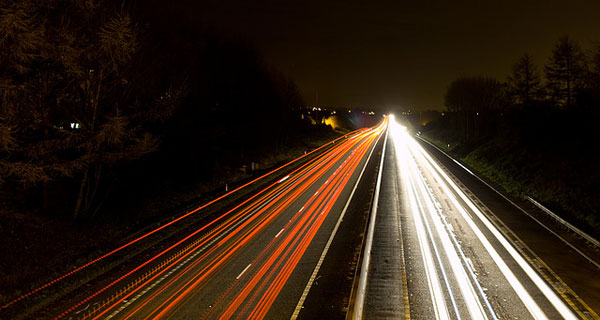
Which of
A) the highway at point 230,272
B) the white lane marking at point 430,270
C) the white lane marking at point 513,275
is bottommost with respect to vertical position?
the white lane marking at point 513,275

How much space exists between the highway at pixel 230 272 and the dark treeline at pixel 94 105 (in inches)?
190

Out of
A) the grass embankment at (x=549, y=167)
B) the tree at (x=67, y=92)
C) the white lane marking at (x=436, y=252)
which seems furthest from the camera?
the grass embankment at (x=549, y=167)

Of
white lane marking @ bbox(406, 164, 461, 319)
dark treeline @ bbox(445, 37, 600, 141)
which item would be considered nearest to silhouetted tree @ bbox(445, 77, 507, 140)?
dark treeline @ bbox(445, 37, 600, 141)

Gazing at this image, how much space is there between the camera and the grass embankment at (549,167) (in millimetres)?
17156

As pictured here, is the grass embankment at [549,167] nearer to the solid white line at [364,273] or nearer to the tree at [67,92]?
the solid white line at [364,273]

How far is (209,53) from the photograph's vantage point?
33.7 metres

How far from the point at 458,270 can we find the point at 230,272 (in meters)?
6.70

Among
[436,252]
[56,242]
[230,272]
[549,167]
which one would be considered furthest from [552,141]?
[56,242]

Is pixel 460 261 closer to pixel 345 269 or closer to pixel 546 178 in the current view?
pixel 345 269

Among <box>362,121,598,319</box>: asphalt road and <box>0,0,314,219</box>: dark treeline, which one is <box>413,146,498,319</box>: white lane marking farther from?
<box>0,0,314,219</box>: dark treeline

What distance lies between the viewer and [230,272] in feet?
34.9

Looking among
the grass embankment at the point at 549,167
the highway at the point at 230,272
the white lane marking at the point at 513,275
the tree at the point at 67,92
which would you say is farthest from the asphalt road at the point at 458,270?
the tree at the point at 67,92

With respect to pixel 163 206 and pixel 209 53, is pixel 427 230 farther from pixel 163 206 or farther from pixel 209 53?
pixel 209 53

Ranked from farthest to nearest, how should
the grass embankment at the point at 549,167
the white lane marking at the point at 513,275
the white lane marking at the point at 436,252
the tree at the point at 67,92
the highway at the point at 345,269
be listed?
the grass embankment at the point at 549,167 → the tree at the point at 67,92 → the white lane marking at the point at 436,252 → the highway at the point at 345,269 → the white lane marking at the point at 513,275
